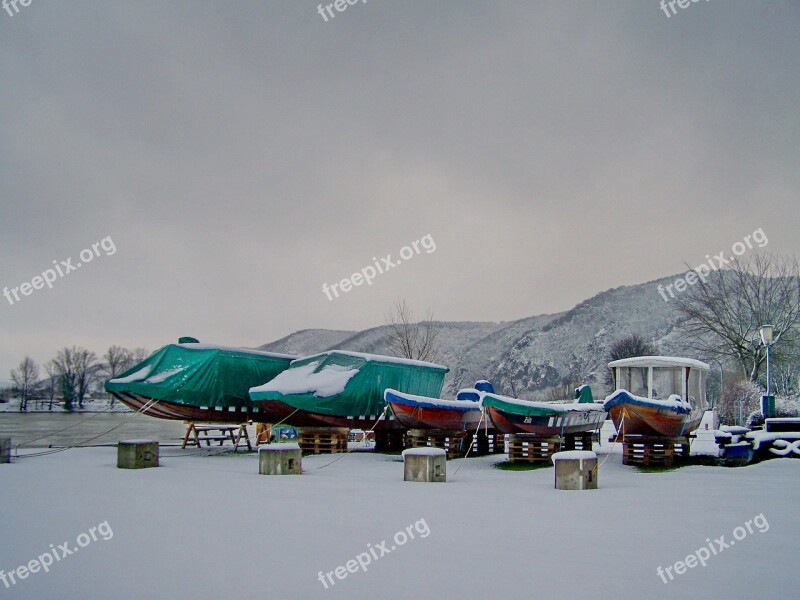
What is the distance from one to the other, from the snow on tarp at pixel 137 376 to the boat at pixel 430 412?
6691 mm

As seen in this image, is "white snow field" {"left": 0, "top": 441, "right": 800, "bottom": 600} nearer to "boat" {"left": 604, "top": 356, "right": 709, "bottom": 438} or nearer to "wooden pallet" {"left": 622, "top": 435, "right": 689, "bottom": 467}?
"boat" {"left": 604, "top": 356, "right": 709, "bottom": 438}

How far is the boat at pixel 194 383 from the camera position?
16641 mm

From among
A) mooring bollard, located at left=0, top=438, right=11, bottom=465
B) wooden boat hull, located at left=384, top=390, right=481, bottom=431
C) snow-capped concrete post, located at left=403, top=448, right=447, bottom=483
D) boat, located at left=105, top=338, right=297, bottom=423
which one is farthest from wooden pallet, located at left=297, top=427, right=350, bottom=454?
mooring bollard, located at left=0, top=438, right=11, bottom=465

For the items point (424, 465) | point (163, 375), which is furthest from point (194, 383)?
point (424, 465)

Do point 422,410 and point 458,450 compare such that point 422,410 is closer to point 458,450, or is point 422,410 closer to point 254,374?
point 458,450

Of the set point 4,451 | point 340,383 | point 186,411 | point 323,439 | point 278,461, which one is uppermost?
point 340,383

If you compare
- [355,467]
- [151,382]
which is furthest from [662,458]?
[151,382]

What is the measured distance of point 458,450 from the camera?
53.3 feet

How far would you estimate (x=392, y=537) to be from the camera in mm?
6090

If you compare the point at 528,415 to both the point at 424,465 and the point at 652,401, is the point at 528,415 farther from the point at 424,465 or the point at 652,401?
the point at 424,465

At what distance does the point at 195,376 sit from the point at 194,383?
0.19 m

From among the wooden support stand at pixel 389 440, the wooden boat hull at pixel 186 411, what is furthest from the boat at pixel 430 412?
the wooden boat hull at pixel 186 411

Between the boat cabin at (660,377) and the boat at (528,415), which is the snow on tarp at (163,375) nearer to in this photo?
the boat at (528,415)

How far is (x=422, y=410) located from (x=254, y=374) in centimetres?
585
